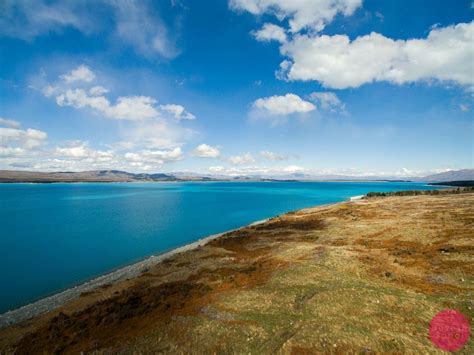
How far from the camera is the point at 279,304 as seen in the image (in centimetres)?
2209

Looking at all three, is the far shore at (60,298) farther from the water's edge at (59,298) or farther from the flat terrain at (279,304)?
the flat terrain at (279,304)

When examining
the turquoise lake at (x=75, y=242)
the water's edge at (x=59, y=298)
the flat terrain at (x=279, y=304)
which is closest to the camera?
the flat terrain at (x=279, y=304)

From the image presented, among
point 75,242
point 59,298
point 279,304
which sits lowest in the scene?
point 75,242

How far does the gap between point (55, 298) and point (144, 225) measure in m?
49.8

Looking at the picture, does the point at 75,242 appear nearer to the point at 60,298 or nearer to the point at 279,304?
the point at 60,298

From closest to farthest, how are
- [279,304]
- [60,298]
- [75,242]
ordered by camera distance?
[279,304], [60,298], [75,242]

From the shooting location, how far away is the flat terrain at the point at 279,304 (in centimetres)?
1727

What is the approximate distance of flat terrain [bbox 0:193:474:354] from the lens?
56.6 ft

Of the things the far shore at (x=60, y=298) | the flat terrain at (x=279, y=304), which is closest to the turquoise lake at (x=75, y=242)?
the far shore at (x=60, y=298)

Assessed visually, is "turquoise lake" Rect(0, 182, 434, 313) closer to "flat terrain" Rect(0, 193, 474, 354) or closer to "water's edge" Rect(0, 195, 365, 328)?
"water's edge" Rect(0, 195, 365, 328)

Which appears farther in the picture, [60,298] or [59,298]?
[59,298]

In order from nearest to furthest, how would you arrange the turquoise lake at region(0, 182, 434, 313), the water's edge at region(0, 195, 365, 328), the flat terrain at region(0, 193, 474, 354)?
the flat terrain at region(0, 193, 474, 354) < the water's edge at region(0, 195, 365, 328) < the turquoise lake at region(0, 182, 434, 313)

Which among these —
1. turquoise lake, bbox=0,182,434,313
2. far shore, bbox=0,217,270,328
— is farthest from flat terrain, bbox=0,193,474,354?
turquoise lake, bbox=0,182,434,313

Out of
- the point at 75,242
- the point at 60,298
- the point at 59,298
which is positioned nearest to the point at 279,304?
the point at 60,298
